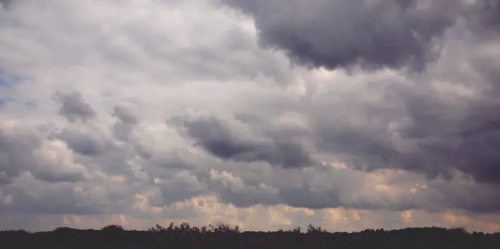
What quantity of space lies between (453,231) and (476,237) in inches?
116

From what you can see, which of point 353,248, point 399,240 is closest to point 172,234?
point 353,248

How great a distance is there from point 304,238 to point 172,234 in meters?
15.0

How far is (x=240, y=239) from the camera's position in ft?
175

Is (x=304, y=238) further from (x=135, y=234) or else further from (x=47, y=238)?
(x=47, y=238)

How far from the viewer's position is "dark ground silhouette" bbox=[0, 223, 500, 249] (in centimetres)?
5128

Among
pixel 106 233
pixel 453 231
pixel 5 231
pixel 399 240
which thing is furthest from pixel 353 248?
pixel 5 231

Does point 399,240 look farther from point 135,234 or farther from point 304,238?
point 135,234

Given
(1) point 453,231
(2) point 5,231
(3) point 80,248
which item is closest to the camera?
(3) point 80,248

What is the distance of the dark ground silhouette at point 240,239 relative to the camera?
168ft

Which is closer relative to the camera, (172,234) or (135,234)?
(172,234)

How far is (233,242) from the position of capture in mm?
52688

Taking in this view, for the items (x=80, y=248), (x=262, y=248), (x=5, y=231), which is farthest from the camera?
(x=5, y=231)

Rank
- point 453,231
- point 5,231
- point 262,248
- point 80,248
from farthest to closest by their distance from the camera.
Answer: point 5,231, point 453,231, point 80,248, point 262,248

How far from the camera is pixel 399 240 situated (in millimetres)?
53531
